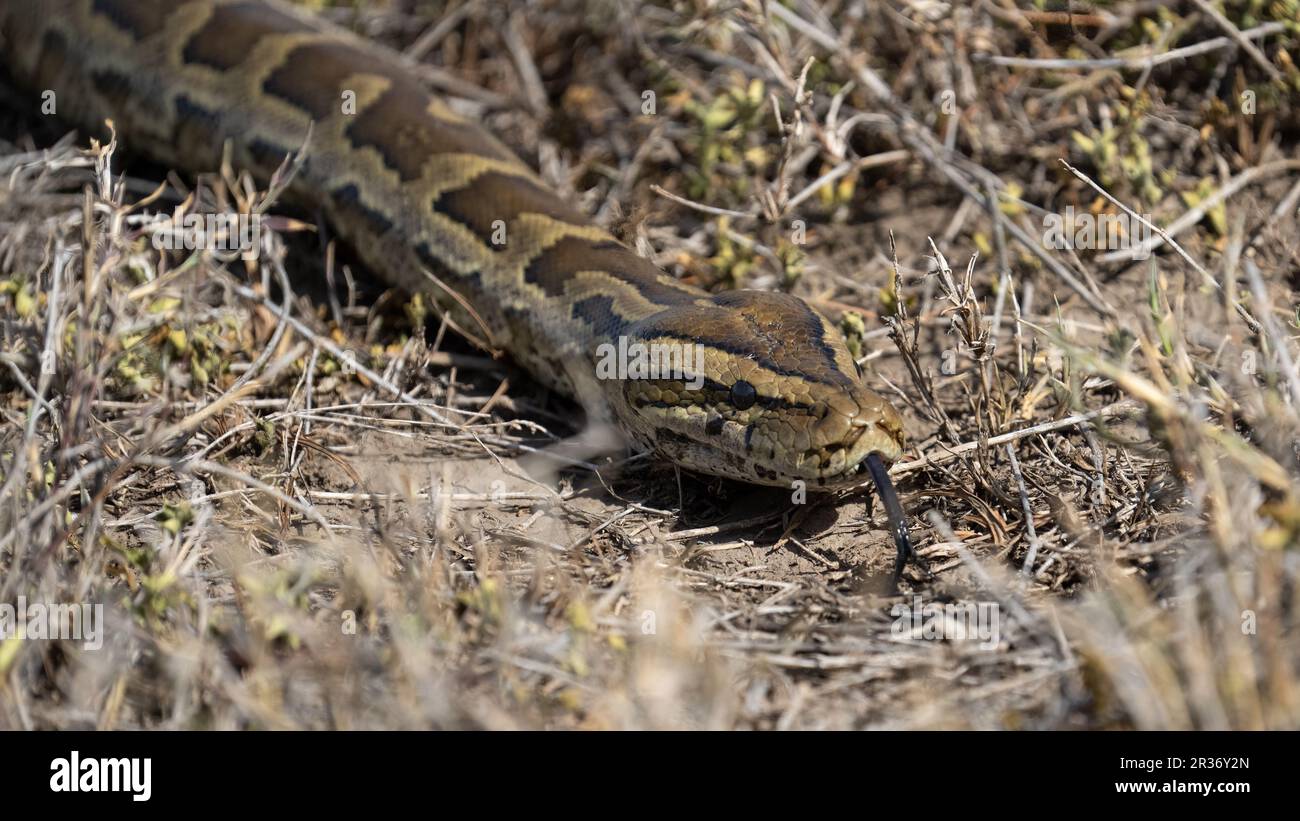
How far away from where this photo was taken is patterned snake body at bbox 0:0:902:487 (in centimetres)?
432

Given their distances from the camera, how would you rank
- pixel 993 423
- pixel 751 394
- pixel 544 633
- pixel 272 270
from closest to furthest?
pixel 544 633, pixel 751 394, pixel 993 423, pixel 272 270

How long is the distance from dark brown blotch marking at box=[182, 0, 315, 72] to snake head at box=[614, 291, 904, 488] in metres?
3.25

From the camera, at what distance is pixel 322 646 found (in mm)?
3447

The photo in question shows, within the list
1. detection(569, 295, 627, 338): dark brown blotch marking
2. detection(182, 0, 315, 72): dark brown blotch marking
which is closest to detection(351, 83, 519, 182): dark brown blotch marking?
detection(182, 0, 315, 72): dark brown blotch marking

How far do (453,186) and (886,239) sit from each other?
7.59 feet

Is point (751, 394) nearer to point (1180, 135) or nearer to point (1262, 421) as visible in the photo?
point (1262, 421)

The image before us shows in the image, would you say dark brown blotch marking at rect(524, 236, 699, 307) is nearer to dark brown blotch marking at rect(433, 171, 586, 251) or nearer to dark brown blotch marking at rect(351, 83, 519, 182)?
dark brown blotch marking at rect(433, 171, 586, 251)

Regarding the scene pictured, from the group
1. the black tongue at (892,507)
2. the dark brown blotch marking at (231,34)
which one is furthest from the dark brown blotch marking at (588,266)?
the dark brown blotch marking at (231,34)

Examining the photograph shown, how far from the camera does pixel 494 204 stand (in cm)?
568

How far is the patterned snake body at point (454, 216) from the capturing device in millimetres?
4316

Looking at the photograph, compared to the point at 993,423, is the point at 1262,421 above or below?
below

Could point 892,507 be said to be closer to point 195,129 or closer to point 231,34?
point 195,129

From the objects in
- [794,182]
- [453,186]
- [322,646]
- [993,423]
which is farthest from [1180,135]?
[322,646]

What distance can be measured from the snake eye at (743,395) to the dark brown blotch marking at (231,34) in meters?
3.83
